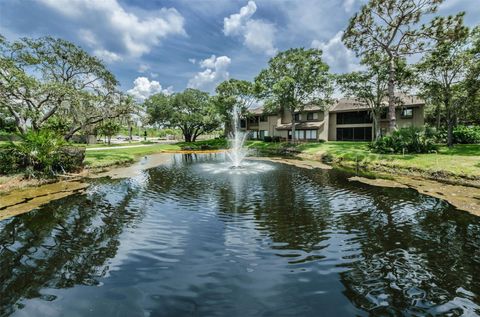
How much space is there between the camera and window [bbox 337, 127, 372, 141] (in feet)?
138

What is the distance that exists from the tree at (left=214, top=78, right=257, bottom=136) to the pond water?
43.3 metres

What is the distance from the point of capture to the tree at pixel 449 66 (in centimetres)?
2266

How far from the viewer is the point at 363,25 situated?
2602 cm

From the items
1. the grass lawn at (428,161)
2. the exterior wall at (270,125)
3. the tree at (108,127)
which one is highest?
the exterior wall at (270,125)

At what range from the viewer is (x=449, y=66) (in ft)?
79.6

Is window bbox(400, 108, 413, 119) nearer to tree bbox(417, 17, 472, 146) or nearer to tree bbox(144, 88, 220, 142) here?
tree bbox(417, 17, 472, 146)

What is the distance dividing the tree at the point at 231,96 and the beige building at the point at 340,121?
6.44m

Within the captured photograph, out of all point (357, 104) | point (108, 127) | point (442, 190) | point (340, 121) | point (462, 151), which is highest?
point (357, 104)

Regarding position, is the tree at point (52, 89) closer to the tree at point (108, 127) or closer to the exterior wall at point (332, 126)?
the tree at point (108, 127)

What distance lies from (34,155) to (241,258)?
15.2 meters

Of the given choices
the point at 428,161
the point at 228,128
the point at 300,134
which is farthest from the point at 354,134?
the point at 228,128

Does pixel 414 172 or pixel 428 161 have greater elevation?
pixel 428 161

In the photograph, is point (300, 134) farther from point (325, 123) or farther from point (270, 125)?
point (270, 125)

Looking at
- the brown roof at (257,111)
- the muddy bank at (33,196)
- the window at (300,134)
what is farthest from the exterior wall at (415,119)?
the muddy bank at (33,196)
